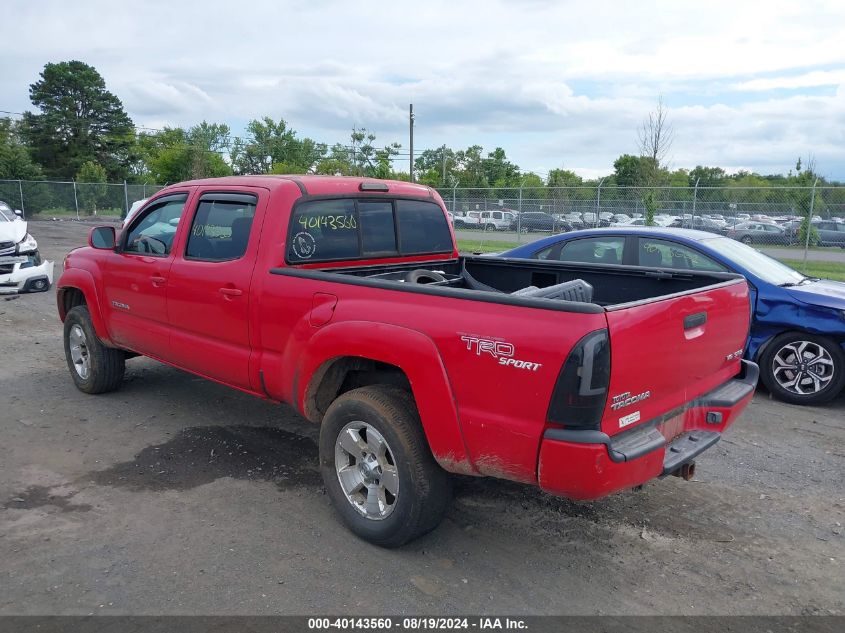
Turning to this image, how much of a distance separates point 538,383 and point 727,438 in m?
3.18

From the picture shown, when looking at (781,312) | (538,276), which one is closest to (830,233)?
(781,312)

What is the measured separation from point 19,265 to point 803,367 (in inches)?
480

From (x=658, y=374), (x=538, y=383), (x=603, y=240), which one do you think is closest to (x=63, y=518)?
(x=538, y=383)

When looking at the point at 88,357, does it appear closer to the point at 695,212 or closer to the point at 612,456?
the point at 612,456

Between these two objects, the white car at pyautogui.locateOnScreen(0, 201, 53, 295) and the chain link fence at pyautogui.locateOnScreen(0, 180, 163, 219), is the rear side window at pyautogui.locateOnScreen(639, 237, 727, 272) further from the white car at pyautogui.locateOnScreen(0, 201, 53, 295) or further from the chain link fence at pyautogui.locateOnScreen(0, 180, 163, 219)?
the chain link fence at pyautogui.locateOnScreen(0, 180, 163, 219)

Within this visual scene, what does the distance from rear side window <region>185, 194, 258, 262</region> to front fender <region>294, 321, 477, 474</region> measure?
1.33 m

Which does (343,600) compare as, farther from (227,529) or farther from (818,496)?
(818,496)

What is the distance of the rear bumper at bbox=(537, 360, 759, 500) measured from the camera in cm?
270

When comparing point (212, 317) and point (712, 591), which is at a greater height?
point (212, 317)

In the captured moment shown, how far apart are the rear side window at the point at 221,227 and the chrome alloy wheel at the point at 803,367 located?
4.87 meters

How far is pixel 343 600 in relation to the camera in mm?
3068

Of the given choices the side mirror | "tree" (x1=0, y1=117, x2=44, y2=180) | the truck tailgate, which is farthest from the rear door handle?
"tree" (x1=0, y1=117, x2=44, y2=180)

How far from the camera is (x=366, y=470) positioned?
3578 millimetres

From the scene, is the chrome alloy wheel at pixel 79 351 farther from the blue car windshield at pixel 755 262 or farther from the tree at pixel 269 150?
the tree at pixel 269 150
